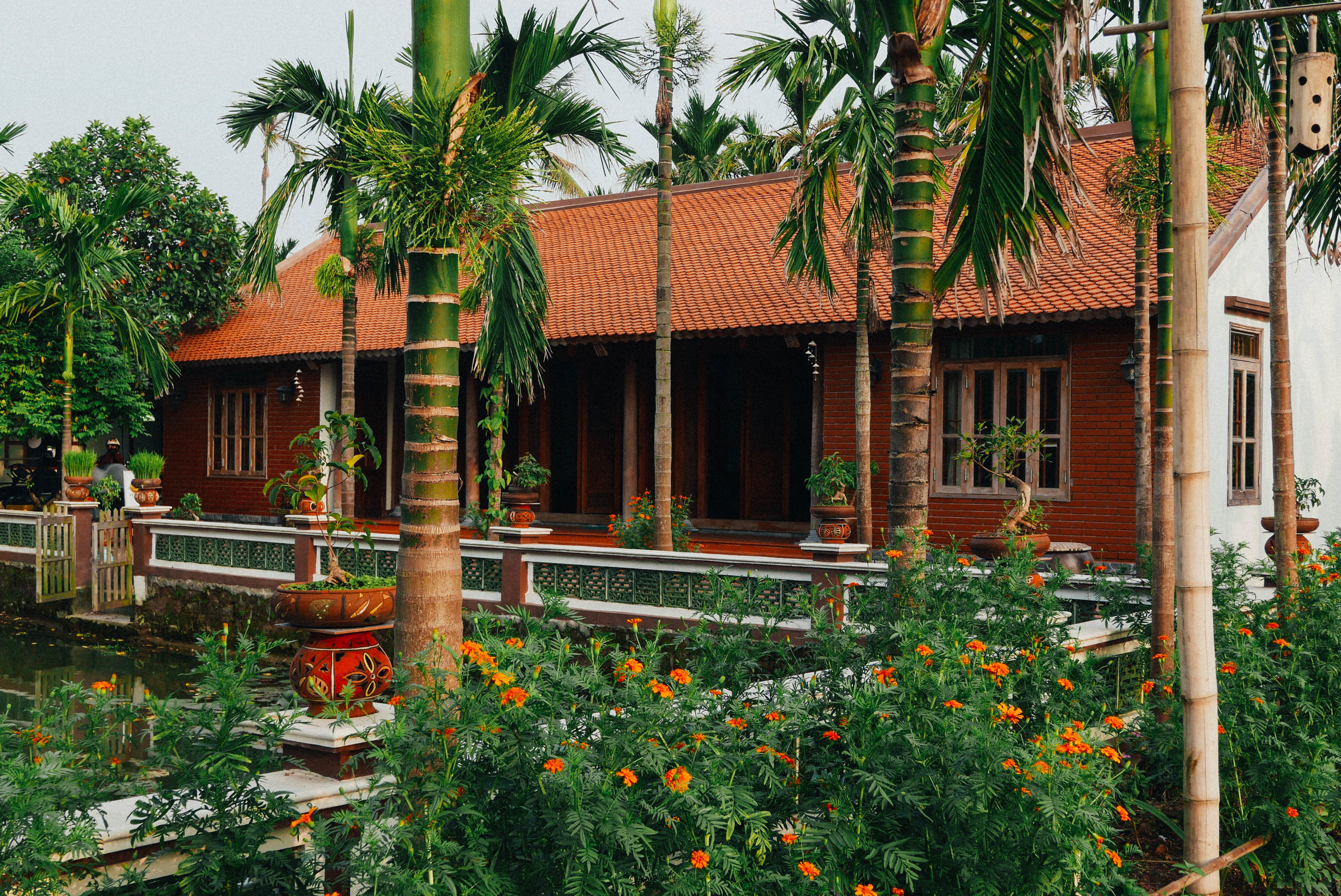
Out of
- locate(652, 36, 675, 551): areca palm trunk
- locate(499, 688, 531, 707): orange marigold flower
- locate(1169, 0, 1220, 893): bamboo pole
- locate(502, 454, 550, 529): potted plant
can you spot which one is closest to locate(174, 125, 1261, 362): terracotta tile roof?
locate(652, 36, 675, 551): areca palm trunk

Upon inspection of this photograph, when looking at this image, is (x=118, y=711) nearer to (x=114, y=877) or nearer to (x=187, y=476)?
(x=114, y=877)

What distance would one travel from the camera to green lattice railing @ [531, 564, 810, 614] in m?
9.70

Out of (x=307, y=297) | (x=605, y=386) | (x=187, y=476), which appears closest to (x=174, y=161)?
(x=307, y=297)

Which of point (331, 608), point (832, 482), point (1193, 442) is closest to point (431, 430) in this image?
point (331, 608)

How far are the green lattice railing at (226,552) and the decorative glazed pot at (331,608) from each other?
27.7ft

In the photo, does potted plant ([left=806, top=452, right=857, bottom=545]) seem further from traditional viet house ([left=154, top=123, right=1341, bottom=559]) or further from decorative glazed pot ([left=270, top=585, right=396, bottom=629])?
decorative glazed pot ([left=270, top=585, right=396, bottom=629])

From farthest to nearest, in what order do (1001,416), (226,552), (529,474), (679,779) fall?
1. (226,552)
2. (529,474)
3. (1001,416)
4. (679,779)

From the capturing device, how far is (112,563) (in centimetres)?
1483

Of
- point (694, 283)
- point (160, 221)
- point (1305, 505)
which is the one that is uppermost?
point (160, 221)

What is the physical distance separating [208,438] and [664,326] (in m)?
12.3

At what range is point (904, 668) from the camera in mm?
3344

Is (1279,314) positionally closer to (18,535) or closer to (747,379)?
(747,379)

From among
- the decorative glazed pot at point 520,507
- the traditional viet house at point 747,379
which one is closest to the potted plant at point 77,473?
the traditional viet house at point 747,379

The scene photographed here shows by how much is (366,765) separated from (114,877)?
1197mm
